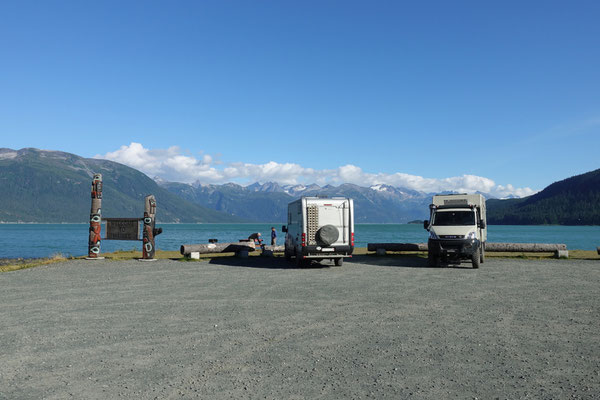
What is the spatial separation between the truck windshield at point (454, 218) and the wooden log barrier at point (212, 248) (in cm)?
1191

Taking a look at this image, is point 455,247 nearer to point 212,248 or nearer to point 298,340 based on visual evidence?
point 212,248

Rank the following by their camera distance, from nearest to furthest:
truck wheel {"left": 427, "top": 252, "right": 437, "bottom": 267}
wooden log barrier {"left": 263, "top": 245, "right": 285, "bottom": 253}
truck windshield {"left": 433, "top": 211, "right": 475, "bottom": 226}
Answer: truck windshield {"left": 433, "top": 211, "right": 475, "bottom": 226} < truck wheel {"left": 427, "top": 252, "right": 437, "bottom": 267} < wooden log barrier {"left": 263, "top": 245, "right": 285, "bottom": 253}

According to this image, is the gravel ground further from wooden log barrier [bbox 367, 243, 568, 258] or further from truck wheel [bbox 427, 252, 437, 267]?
wooden log barrier [bbox 367, 243, 568, 258]

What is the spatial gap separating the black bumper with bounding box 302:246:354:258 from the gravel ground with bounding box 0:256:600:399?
20.2 ft

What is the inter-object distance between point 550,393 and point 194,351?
508cm

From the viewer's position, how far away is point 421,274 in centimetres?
1928

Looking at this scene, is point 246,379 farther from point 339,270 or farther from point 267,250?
point 267,250

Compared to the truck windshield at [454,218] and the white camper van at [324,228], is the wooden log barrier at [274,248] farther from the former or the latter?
the truck windshield at [454,218]

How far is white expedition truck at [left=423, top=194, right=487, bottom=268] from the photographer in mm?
21766

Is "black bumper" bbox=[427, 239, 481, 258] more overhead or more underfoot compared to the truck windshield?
more underfoot

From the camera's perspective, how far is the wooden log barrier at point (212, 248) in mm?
26547

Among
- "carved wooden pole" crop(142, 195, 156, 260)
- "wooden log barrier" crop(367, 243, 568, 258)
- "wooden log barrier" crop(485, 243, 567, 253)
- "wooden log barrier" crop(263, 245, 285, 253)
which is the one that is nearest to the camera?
"carved wooden pole" crop(142, 195, 156, 260)

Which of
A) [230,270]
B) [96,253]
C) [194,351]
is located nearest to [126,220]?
[96,253]

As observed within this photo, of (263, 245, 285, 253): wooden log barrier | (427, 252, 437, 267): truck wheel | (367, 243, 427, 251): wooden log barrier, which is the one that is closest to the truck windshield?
(427, 252, 437, 267): truck wheel
